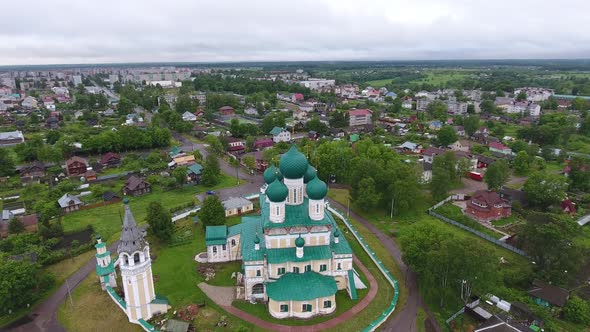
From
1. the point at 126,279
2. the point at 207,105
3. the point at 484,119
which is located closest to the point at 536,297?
the point at 126,279

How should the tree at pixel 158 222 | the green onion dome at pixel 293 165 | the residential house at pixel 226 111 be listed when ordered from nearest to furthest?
1. the green onion dome at pixel 293 165
2. the tree at pixel 158 222
3. the residential house at pixel 226 111

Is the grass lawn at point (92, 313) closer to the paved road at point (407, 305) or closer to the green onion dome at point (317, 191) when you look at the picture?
the green onion dome at point (317, 191)

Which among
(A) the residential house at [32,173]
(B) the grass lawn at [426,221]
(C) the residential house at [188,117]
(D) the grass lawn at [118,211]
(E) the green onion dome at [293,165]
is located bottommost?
(B) the grass lawn at [426,221]

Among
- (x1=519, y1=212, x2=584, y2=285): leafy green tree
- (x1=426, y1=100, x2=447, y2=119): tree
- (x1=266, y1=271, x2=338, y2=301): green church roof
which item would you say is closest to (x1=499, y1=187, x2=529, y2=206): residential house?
(x1=519, y1=212, x2=584, y2=285): leafy green tree

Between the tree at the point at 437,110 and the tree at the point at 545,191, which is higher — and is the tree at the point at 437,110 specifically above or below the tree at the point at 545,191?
above

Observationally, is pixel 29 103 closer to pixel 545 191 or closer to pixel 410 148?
pixel 410 148

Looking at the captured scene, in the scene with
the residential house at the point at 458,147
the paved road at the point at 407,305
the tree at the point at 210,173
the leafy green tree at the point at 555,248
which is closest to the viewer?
the paved road at the point at 407,305

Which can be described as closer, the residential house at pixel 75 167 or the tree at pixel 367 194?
the tree at pixel 367 194

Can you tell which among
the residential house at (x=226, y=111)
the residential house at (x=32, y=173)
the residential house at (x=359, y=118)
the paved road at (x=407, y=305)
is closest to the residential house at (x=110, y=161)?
the residential house at (x=32, y=173)
